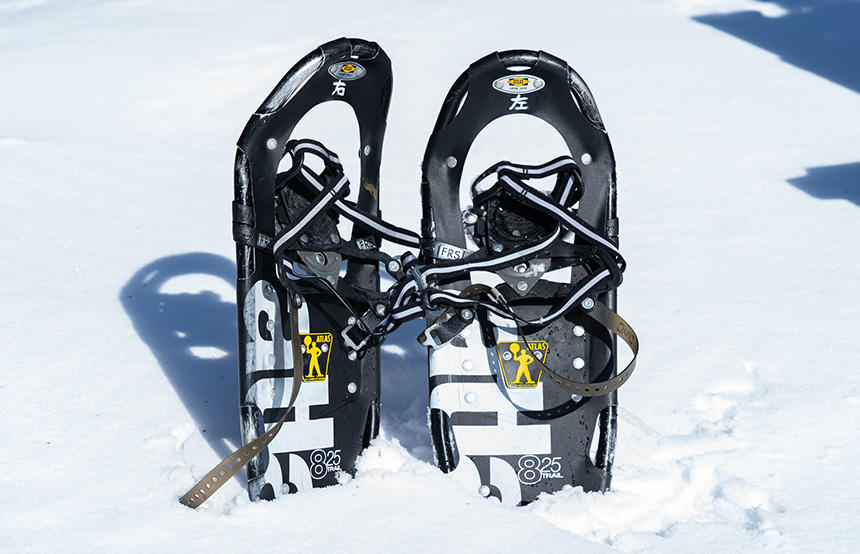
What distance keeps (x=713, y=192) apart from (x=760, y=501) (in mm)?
2583

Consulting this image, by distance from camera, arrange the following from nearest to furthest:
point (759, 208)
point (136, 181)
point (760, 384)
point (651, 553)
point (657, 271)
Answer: point (651, 553)
point (760, 384)
point (657, 271)
point (759, 208)
point (136, 181)

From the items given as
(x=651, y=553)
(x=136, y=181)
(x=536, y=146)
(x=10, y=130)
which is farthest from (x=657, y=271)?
(x=10, y=130)

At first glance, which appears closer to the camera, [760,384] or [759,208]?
[760,384]

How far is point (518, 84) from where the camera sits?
2.78 m

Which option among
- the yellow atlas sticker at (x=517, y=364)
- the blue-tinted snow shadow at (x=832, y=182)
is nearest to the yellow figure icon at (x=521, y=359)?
the yellow atlas sticker at (x=517, y=364)

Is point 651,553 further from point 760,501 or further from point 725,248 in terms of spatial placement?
point 725,248

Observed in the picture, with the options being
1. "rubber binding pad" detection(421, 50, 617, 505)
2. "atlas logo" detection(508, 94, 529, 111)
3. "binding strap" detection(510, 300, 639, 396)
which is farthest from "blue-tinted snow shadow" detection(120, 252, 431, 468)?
"atlas logo" detection(508, 94, 529, 111)

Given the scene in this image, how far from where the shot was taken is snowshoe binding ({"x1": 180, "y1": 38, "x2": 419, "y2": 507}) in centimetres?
275

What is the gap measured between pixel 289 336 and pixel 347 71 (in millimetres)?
760

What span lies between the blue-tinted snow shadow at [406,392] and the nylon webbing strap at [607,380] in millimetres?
494

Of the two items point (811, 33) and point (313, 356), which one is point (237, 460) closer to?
point (313, 356)

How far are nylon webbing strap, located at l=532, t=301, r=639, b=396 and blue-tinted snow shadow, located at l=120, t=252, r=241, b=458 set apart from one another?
40.4 inches

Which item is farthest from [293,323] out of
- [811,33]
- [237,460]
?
[811,33]

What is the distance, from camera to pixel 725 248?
446cm
